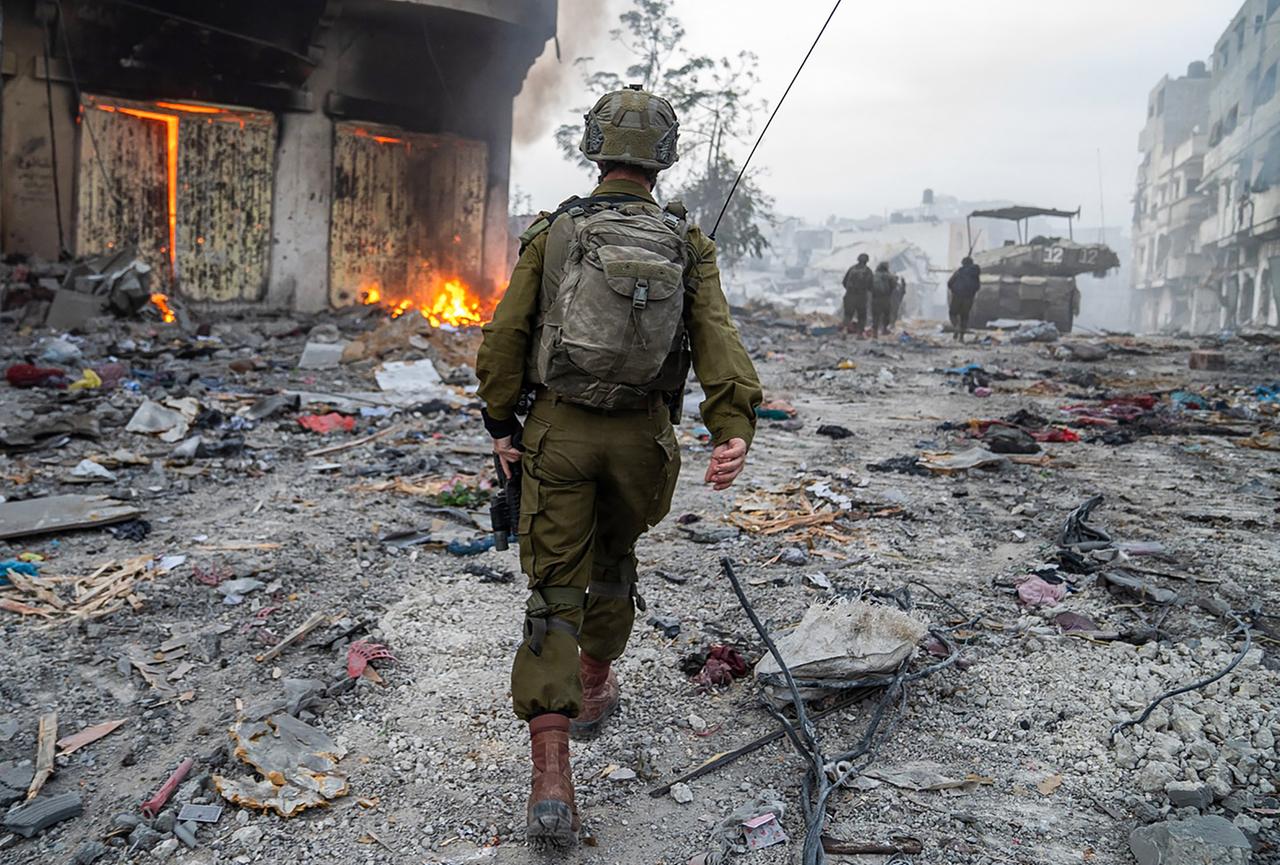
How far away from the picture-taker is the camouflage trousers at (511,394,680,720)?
2289mm

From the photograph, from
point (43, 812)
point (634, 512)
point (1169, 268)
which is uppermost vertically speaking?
point (1169, 268)

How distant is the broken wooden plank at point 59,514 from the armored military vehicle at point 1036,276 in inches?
821

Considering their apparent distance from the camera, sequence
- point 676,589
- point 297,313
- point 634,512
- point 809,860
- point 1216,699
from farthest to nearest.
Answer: point 297,313, point 676,589, point 1216,699, point 634,512, point 809,860

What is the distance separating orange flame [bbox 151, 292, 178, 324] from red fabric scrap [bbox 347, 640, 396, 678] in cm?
899

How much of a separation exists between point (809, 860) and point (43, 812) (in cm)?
191

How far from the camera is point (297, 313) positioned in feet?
42.2

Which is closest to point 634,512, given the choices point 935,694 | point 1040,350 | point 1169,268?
point 935,694

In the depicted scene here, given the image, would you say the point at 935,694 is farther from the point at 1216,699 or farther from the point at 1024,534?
the point at 1024,534

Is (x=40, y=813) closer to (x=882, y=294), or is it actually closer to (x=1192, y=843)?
(x=1192, y=843)

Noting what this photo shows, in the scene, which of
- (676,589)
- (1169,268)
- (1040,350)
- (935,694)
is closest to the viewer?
(935,694)

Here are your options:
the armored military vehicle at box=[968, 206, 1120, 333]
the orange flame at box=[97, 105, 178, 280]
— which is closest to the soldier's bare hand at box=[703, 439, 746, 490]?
the orange flame at box=[97, 105, 178, 280]

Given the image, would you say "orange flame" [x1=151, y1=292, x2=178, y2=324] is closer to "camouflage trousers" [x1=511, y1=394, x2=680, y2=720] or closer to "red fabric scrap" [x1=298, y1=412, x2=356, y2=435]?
"red fabric scrap" [x1=298, y1=412, x2=356, y2=435]

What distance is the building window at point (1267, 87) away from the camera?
32562 millimetres

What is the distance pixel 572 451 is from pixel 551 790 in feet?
2.67
